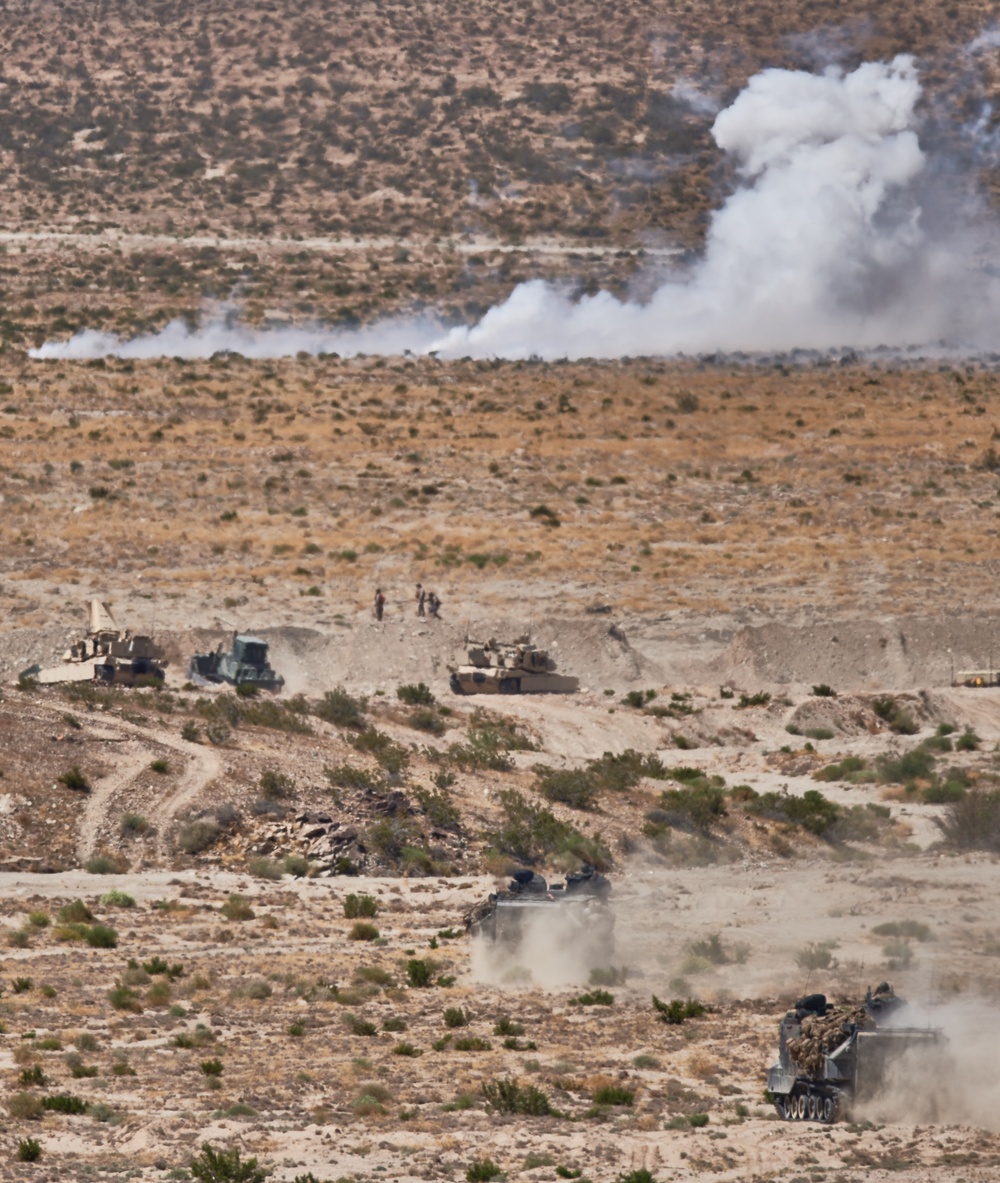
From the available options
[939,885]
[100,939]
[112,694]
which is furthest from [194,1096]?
[112,694]

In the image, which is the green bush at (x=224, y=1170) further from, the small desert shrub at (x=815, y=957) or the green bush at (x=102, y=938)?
the green bush at (x=102, y=938)

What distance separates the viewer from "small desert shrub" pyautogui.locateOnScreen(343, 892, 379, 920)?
94.5ft

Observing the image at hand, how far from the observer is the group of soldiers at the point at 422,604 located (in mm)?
53812

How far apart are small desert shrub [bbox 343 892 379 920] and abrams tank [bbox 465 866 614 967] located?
4129mm

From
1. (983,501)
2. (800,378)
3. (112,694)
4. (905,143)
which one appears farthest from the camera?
(905,143)

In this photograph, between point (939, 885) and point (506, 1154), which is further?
point (939, 885)

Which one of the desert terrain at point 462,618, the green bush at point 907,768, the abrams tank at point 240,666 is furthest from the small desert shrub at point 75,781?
the green bush at point 907,768

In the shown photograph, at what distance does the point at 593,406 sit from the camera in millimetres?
74750

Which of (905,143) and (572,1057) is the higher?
(905,143)

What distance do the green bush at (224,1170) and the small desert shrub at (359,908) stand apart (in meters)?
13.0

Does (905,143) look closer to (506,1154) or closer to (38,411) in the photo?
(38,411)

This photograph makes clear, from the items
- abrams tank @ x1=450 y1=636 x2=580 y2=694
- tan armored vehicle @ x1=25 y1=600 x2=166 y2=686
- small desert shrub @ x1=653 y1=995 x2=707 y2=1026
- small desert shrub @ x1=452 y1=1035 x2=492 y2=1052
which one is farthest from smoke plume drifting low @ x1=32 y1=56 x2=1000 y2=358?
small desert shrub @ x1=452 y1=1035 x2=492 y2=1052

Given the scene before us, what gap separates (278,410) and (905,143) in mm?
30297

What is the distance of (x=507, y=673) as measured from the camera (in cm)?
4800
